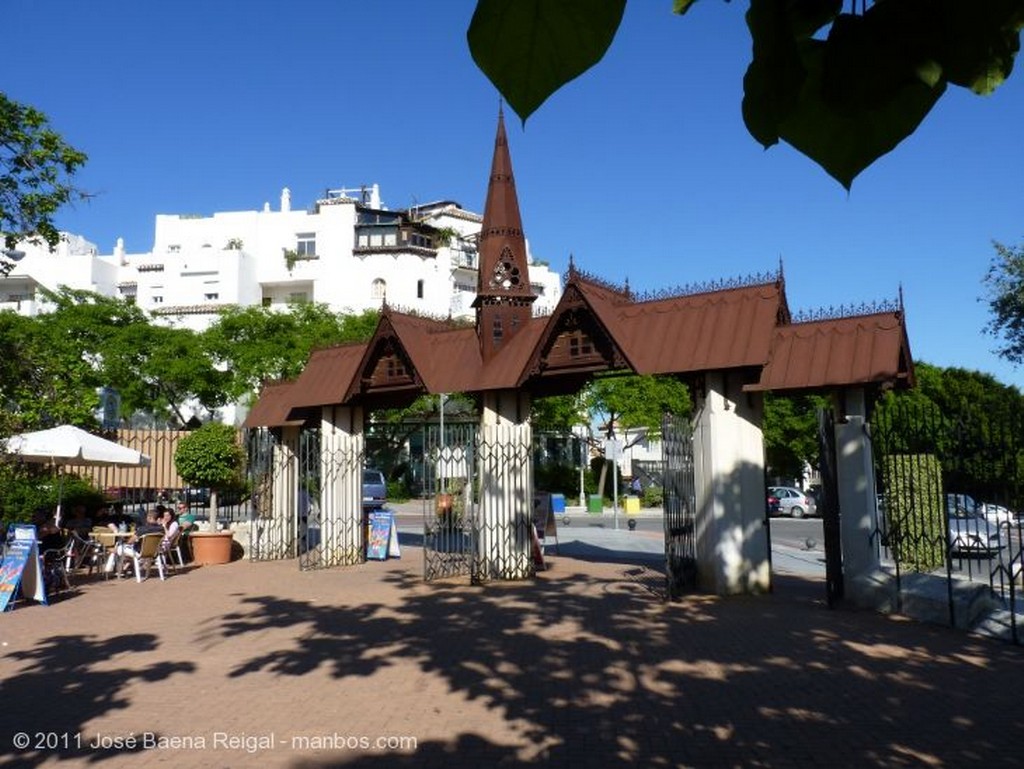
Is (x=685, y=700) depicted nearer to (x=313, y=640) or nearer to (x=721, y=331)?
(x=313, y=640)

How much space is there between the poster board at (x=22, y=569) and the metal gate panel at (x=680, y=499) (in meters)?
9.43

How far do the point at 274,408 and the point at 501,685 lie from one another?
42.7 feet

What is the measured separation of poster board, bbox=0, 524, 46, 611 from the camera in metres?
12.1

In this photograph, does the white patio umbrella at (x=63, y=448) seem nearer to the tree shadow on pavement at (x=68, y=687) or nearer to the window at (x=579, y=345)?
the tree shadow on pavement at (x=68, y=687)

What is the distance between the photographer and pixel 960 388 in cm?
3419

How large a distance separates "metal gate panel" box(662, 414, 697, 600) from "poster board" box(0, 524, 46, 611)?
9.43 meters

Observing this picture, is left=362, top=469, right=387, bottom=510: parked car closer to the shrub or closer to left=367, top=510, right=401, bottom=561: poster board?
left=367, top=510, right=401, bottom=561: poster board

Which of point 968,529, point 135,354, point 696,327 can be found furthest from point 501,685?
point 135,354

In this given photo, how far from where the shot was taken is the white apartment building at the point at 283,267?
185 feet

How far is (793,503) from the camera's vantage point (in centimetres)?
3909

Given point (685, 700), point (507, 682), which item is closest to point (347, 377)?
point (507, 682)

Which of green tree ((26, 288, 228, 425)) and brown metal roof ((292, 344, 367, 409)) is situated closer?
brown metal roof ((292, 344, 367, 409))

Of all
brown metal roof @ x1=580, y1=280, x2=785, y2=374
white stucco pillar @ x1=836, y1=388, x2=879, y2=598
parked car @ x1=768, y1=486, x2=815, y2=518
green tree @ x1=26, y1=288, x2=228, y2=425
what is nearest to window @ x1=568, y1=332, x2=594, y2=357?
brown metal roof @ x1=580, y1=280, x2=785, y2=374

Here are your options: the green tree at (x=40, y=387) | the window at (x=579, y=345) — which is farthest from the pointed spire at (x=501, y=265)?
the green tree at (x=40, y=387)
